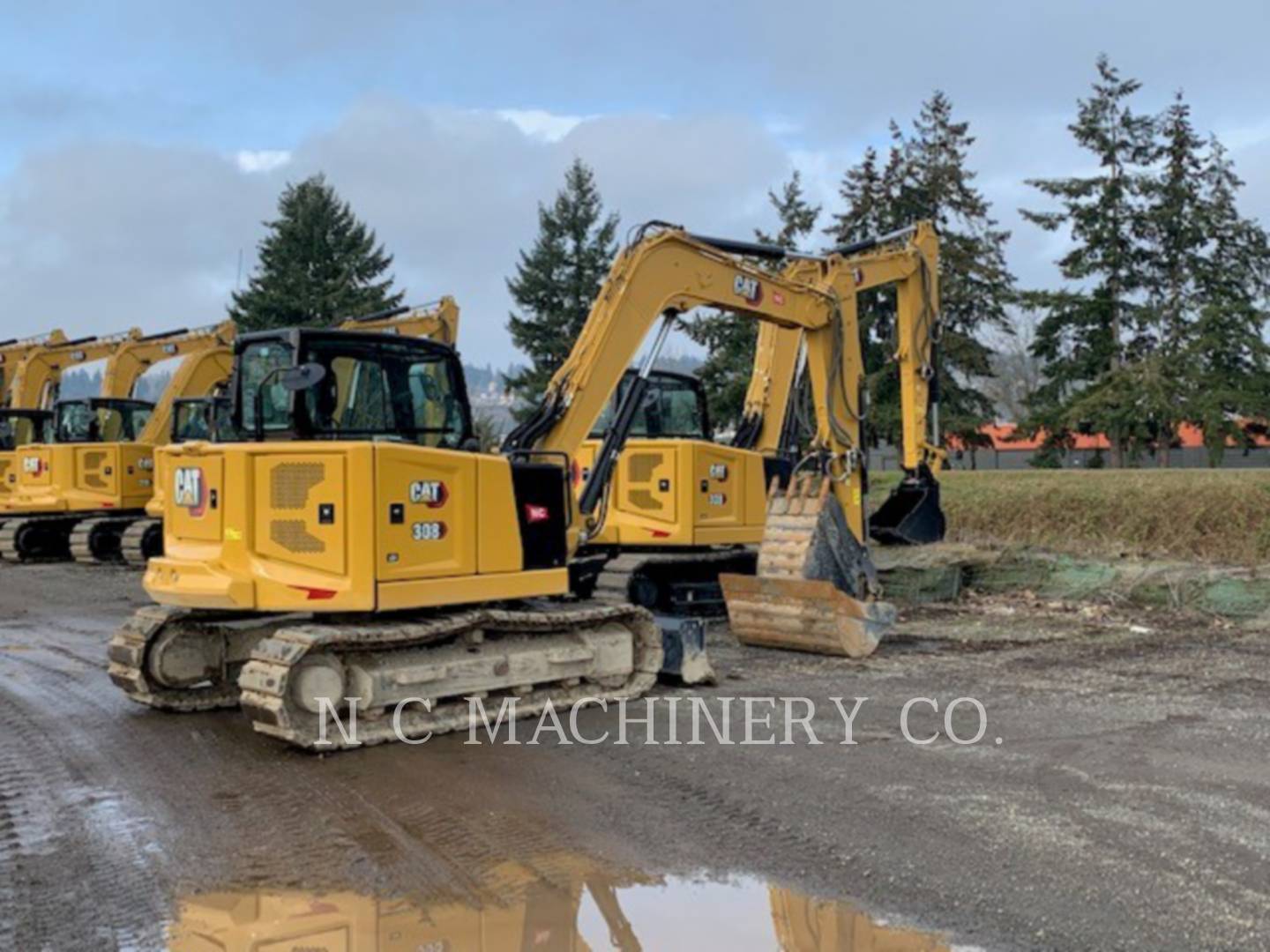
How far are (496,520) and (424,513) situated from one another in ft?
2.05

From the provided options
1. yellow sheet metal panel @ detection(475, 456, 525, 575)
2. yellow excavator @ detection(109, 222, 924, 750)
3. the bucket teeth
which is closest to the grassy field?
the bucket teeth

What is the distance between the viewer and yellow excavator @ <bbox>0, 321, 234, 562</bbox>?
2050 centimetres

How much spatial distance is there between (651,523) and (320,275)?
33781mm

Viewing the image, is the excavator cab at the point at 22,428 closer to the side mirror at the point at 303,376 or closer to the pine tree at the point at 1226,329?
the side mirror at the point at 303,376

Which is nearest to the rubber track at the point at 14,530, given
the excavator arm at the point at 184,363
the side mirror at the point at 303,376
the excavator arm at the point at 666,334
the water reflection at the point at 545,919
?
the excavator arm at the point at 184,363

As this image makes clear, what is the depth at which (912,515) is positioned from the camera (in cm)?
1270

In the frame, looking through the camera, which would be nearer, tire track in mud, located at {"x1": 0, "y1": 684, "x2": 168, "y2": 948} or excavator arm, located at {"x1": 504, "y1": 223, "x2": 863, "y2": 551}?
tire track in mud, located at {"x1": 0, "y1": 684, "x2": 168, "y2": 948}

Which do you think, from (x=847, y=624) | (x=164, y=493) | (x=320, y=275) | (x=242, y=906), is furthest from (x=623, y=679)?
(x=320, y=275)

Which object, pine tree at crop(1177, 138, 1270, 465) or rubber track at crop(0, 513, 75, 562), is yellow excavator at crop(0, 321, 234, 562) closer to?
rubber track at crop(0, 513, 75, 562)

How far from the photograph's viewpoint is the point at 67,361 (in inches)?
955

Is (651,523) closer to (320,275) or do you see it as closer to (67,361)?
(67,361)

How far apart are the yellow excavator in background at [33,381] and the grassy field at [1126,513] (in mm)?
15772

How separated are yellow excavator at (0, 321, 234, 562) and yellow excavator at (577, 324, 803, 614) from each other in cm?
1048

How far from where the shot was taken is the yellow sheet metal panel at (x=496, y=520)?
26.0 feet
